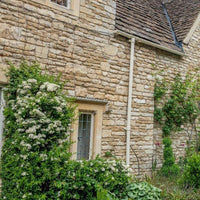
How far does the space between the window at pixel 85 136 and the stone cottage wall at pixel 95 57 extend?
347 mm

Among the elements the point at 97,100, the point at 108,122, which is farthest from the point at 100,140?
the point at 97,100

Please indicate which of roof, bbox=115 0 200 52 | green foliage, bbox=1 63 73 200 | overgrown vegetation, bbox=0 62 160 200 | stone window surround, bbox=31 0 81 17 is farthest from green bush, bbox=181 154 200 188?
stone window surround, bbox=31 0 81 17

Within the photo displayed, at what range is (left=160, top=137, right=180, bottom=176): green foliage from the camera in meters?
7.44

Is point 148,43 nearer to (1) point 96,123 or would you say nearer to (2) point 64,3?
(2) point 64,3

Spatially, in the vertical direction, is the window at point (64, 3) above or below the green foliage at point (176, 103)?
above

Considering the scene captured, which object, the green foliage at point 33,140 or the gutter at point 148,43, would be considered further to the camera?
the gutter at point 148,43

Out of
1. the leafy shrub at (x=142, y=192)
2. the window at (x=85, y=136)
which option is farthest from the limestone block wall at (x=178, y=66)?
the leafy shrub at (x=142, y=192)

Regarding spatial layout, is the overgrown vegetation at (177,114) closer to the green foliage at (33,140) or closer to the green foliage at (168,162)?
the green foliage at (168,162)

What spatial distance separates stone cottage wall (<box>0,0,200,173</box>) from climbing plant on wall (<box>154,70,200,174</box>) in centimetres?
36

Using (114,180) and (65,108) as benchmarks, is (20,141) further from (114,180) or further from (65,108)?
(114,180)

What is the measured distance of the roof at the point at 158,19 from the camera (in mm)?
7555

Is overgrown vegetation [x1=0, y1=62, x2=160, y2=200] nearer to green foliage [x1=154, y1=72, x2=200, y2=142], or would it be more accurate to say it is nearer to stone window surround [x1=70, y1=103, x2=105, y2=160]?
stone window surround [x1=70, y1=103, x2=105, y2=160]

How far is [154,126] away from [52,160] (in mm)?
4479

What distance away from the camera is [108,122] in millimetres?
6461
